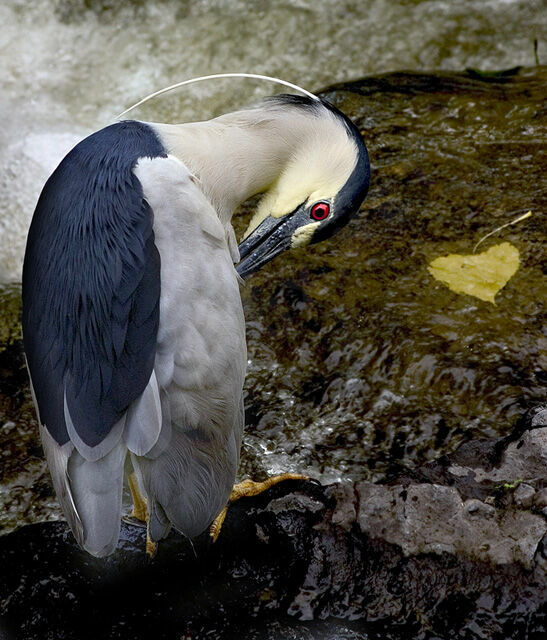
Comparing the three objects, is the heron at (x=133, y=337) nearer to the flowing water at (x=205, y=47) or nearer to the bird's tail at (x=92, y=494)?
the bird's tail at (x=92, y=494)

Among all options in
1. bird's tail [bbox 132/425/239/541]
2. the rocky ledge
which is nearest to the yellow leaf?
the rocky ledge

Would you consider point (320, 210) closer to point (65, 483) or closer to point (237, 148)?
point (237, 148)

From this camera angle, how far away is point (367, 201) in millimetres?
3666

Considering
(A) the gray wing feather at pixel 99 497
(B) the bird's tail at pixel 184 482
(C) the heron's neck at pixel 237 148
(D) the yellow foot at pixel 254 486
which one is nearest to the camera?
(A) the gray wing feather at pixel 99 497

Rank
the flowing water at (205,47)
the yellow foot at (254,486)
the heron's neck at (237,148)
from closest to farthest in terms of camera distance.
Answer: the yellow foot at (254,486)
the heron's neck at (237,148)
the flowing water at (205,47)

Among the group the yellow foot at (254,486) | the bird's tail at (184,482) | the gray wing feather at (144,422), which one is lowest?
the yellow foot at (254,486)

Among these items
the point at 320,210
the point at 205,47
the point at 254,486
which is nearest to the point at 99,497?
the point at 254,486

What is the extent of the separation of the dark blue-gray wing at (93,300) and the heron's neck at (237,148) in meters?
0.32

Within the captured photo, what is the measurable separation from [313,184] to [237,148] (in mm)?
279

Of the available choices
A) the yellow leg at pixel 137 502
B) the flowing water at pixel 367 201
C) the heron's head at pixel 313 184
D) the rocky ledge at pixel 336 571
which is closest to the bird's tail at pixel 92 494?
the rocky ledge at pixel 336 571

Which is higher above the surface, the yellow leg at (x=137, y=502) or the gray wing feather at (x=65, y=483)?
the gray wing feather at (x=65, y=483)

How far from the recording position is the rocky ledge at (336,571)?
2.06m

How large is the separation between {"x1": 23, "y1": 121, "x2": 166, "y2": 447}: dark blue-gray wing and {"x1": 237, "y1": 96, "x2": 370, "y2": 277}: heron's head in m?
0.59

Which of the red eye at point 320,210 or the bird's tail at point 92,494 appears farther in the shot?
the red eye at point 320,210
